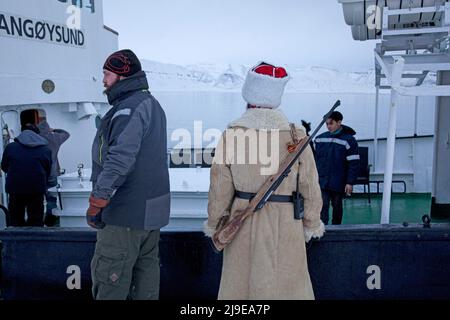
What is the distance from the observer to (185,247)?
10.6 ft

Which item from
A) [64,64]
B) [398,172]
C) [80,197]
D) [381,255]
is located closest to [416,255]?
[381,255]

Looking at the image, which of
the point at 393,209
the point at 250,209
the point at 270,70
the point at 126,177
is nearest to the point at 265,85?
the point at 270,70

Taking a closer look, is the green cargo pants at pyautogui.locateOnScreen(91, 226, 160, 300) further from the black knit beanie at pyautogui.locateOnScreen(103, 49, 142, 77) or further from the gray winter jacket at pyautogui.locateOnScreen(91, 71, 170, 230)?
the black knit beanie at pyautogui.locateOnScreen(103, 49, 142, 77)

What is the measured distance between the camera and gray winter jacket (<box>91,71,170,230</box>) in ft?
7.61

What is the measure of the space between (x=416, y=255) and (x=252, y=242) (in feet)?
4.68

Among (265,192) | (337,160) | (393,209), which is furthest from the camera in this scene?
(393,209)

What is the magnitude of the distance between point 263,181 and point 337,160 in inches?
110

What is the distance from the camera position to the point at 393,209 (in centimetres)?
633

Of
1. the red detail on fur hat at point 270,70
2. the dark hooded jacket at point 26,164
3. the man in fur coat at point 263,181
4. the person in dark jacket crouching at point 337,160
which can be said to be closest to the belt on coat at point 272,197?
the man in fur coat at point 263,181

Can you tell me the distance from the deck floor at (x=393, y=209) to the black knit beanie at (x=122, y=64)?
3.96 m

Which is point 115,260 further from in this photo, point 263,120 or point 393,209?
point 393,209

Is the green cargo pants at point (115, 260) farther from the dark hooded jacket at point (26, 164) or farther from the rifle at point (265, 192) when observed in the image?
the dark hooded jacket at point (26, 164)
